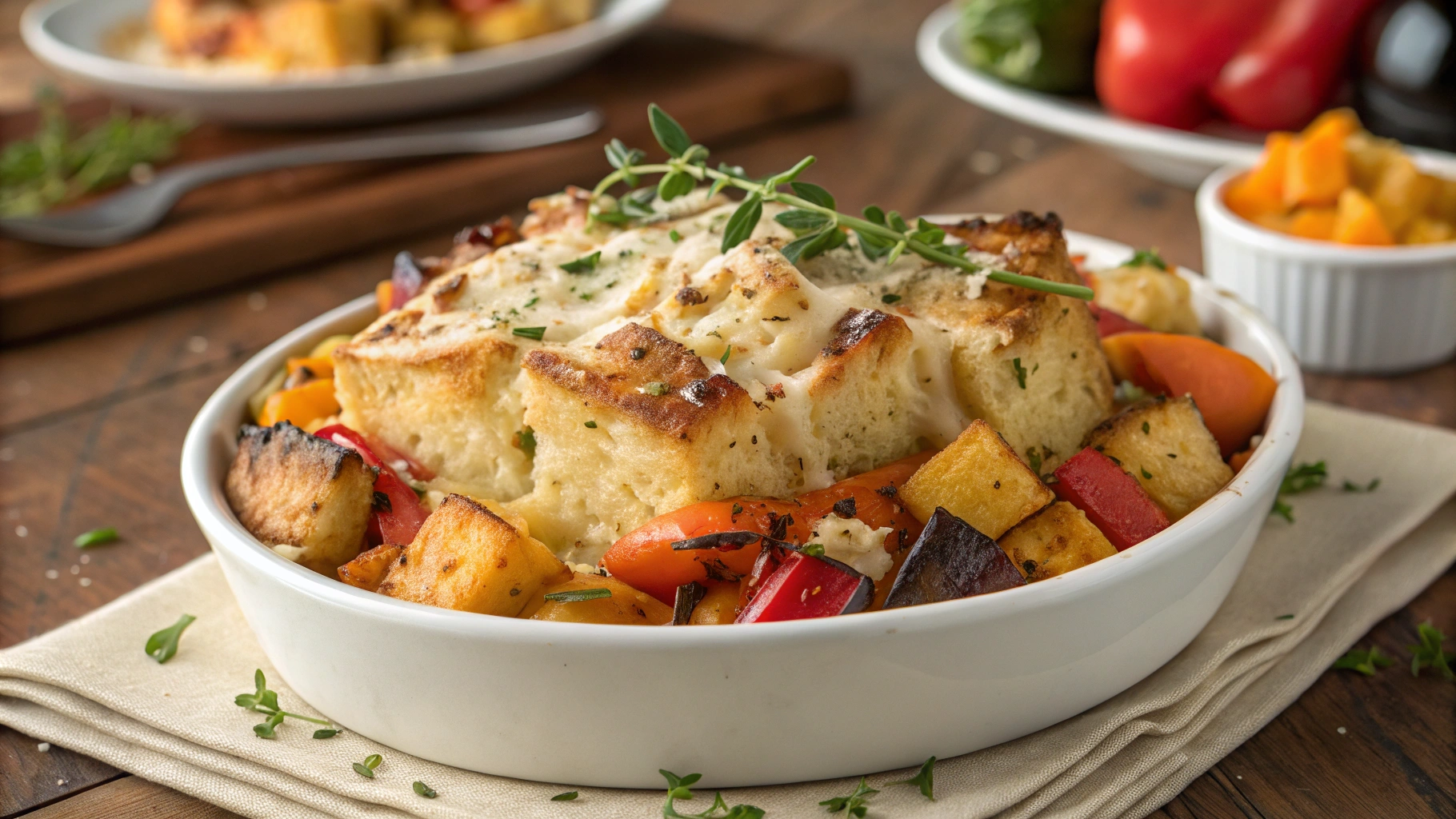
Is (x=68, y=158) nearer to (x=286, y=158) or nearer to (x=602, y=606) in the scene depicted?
(x=286, y=158)

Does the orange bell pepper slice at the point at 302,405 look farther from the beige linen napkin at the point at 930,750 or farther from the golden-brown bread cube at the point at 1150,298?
the golden-brown bread cube at the point at 1150,298

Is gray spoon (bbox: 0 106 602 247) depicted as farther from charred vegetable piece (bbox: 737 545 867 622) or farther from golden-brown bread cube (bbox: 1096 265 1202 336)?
charred vegetable piece (bbox: 737 545 867 622)

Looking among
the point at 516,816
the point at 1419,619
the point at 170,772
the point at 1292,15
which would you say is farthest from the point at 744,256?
the point at 1292,15

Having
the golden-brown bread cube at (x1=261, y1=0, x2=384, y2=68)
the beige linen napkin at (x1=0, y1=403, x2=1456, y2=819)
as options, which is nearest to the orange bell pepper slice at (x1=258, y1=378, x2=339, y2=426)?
the beige linen napkin at (x1=0, y1=403, x2=1456, y2=819)

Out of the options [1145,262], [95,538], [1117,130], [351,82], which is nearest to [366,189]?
[351,82]

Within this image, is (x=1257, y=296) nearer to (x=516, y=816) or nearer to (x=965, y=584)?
(x=965, y=584)

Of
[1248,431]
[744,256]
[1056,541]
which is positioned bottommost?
[1248,431]

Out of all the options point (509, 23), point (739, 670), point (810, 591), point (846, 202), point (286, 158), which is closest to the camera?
point (739, 670)
